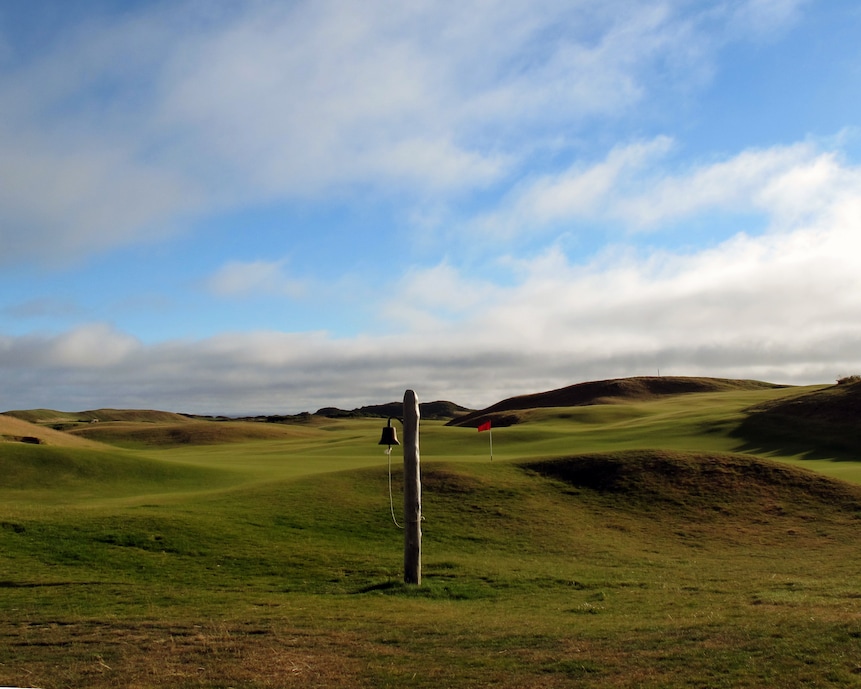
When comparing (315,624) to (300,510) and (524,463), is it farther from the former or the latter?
(524,463)

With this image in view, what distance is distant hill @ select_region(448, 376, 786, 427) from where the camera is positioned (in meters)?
101

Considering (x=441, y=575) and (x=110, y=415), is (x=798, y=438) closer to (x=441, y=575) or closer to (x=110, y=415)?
(x=441, y=575)

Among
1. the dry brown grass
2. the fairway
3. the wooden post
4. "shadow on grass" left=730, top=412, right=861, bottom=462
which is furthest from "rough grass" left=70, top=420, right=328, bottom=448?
the dry brown grass

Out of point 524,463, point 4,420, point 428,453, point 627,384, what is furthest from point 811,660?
point 627,384

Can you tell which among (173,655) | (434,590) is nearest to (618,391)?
(434,590)

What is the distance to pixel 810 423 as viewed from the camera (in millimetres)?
50375

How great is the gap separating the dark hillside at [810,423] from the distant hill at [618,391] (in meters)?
43.7

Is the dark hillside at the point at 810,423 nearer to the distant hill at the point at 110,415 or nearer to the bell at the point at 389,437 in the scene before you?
the bell at the point at 389,437

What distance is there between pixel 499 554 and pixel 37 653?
13.4m

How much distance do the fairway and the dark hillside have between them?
18.7 feet

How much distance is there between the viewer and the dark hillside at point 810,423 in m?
45.7

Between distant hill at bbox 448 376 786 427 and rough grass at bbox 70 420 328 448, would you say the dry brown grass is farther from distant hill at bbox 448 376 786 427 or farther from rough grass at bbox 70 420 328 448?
distant hill at bbox 448 376 786 427

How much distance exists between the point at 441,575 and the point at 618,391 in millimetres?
89137

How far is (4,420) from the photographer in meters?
59.6
